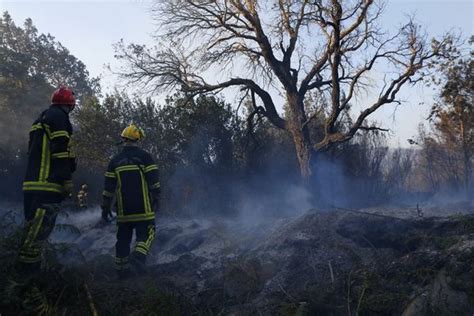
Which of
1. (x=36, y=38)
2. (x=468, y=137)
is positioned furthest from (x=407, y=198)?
(x=36, y=38)

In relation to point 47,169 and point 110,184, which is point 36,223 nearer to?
point 47,169

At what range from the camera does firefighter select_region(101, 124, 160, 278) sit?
20.4 ft

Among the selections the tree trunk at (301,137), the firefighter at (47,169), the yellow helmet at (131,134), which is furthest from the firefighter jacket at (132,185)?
the tree trunk at (301,137)

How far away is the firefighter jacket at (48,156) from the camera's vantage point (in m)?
5.16

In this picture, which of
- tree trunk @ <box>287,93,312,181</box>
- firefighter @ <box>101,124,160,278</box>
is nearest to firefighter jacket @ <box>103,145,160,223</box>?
firefighter @ <box>101,124,160,278</box>

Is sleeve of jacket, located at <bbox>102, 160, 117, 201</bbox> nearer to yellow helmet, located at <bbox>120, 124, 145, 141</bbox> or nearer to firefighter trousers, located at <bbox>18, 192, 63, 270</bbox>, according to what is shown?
yellow helmet, located at <bbox>120, 124, 145, 141</bbox>

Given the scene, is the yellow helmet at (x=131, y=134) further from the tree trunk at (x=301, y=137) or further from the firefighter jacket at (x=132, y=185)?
the tree trunk at (x=301, y=137)

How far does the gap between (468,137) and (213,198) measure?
38.3 feet

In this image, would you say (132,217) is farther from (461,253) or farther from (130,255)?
(461,253)

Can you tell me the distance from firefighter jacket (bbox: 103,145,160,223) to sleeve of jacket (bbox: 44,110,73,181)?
3.46 feet

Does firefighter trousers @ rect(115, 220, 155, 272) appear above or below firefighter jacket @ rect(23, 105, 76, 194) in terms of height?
below

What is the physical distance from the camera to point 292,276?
17.9 feet

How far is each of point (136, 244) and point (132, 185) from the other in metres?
0.77

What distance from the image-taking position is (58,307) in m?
4.51
